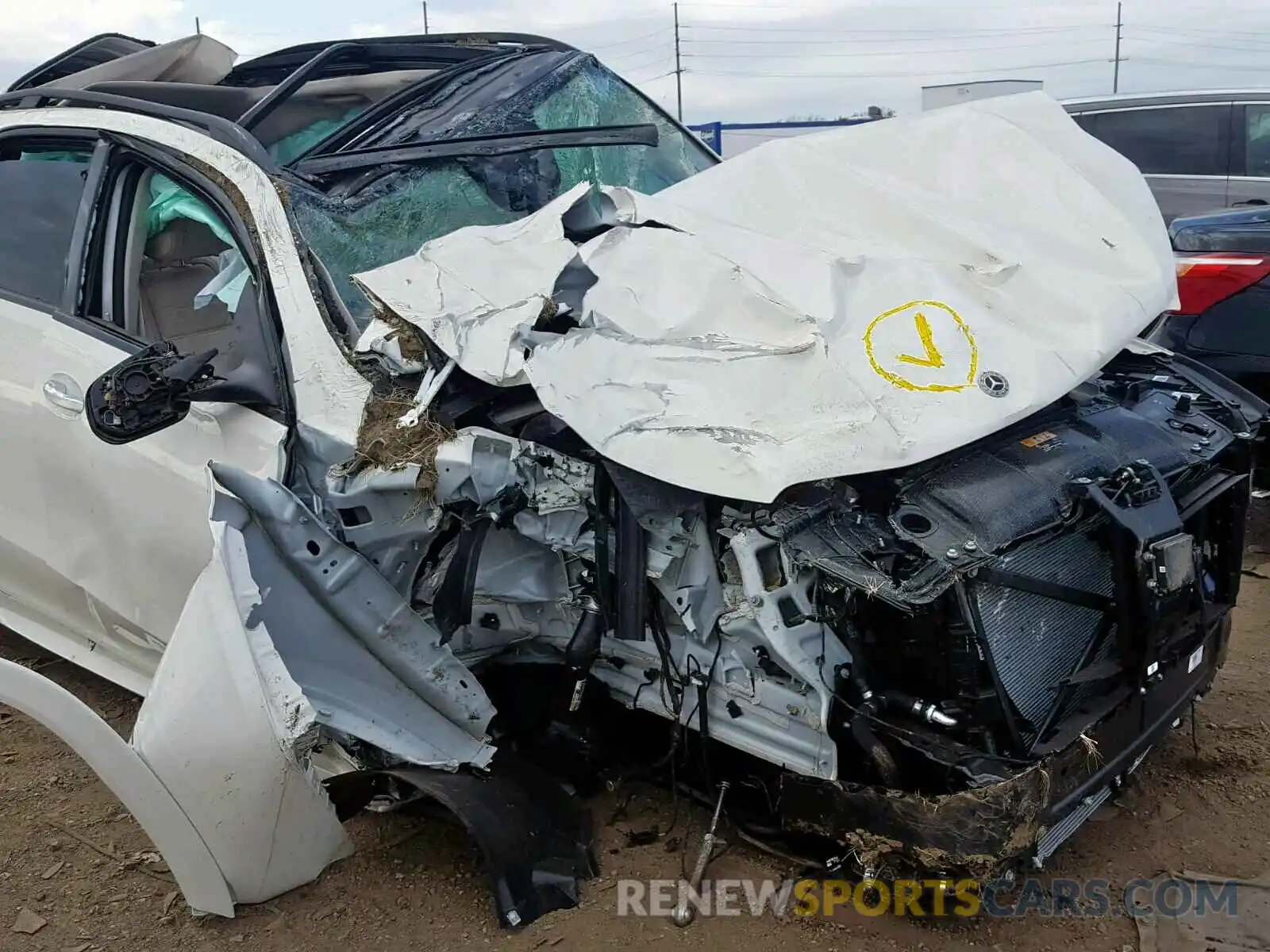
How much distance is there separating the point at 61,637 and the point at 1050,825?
2951mm

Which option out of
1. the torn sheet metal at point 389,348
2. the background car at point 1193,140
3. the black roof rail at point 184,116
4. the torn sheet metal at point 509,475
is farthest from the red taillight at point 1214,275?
the background car at point 1193,140

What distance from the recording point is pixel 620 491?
2350mm

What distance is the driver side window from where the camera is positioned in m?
3.06

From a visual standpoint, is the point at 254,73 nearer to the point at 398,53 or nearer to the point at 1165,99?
the point at 398,53

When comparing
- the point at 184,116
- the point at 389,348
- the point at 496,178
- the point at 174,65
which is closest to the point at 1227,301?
the point at 496,178

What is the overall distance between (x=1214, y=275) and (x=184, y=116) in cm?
374

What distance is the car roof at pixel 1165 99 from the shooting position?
24.2 ft

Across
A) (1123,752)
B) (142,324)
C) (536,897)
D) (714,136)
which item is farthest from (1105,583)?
(714,136)

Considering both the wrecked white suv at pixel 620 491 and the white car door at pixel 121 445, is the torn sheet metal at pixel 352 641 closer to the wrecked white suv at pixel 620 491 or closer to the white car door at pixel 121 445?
the wrecked white suv at pixel 620 491

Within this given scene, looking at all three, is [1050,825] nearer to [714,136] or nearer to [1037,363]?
[1037,363]

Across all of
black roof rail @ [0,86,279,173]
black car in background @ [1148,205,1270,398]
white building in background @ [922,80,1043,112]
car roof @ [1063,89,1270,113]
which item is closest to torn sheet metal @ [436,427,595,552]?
black roof rail @ [0,86,279,173]

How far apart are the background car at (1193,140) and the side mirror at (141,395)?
7.07 metres

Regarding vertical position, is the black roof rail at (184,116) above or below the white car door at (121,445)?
above

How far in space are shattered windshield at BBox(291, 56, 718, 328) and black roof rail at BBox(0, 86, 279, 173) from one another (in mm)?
184
